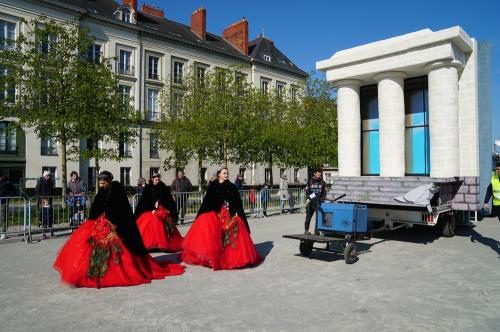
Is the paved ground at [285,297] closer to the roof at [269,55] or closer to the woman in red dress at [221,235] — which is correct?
the woman in red dress at [221,235]

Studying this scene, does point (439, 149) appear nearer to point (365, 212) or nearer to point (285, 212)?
point (365, 212)

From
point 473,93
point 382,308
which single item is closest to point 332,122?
point 473,93

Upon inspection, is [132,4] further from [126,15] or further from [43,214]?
[43,214]

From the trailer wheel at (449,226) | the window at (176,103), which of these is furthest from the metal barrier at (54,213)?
the window at (176,103)

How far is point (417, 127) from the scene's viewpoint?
1203cm

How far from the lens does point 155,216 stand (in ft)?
30.7

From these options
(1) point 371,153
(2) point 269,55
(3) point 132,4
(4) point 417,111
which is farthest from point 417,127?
(2) point 269,55

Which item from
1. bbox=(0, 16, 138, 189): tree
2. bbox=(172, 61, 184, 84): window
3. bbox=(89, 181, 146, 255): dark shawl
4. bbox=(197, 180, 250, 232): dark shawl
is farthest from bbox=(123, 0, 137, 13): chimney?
bbox=(89, 181, 146, 255): dark shawl

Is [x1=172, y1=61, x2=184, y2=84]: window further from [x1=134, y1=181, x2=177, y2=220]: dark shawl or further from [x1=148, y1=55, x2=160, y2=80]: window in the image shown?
[x1=134, y1=181, x2=177, y2=220]: dark shawl

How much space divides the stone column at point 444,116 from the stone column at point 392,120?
89 cm

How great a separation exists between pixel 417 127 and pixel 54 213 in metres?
11.1

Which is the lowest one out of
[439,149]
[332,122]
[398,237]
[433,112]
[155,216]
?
[398,237]

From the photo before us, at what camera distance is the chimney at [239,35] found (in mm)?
48969

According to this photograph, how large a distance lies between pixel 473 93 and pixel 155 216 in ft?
29.9
